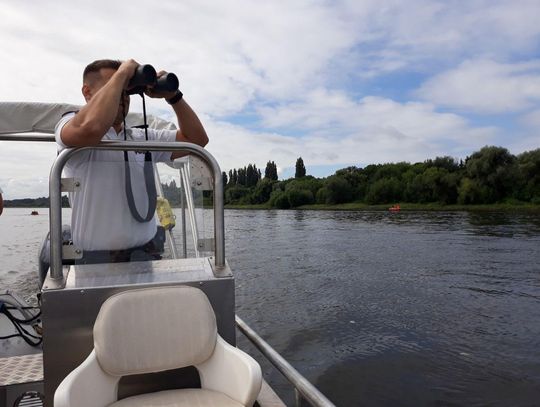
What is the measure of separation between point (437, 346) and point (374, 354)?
4.24 feet

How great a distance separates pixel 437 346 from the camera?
8383mm

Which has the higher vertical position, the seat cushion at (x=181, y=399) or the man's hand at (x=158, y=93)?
the man's hand at (x=158, y=93)

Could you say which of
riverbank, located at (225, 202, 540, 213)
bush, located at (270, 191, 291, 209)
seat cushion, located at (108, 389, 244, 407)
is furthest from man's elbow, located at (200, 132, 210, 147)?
bush, located at (270, 191, 291, 209)

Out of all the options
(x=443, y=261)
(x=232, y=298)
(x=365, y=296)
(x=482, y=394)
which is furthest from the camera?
(x=443, y=261)

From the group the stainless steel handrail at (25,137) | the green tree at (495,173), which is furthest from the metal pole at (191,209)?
the green tree at (495,173)

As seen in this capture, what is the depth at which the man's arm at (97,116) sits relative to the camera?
211 centimetres

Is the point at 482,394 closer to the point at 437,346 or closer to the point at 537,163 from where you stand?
the point at 437,346

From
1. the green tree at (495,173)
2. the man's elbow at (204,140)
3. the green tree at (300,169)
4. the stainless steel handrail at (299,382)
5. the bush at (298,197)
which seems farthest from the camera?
the green tree at (300,169)

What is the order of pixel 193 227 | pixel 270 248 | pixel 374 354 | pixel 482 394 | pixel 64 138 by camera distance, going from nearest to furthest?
1. pixel 64 138
2. pixel 193 227
3. pixel 482 394
4. pixel 374 354
5. pixel 270 248

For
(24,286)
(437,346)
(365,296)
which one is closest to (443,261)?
(365,296)

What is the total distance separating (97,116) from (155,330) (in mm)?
1026

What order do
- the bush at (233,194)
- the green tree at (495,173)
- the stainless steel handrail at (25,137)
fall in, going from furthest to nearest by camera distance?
1. the green tree at (495,173)
2. the stainless steel handrail at (25,137)
3. the bush at (233,194)

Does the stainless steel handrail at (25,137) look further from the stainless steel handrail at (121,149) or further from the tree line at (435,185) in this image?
the tree line at (435,185)

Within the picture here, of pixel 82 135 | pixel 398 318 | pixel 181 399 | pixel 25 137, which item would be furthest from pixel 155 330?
pixel 398 318
